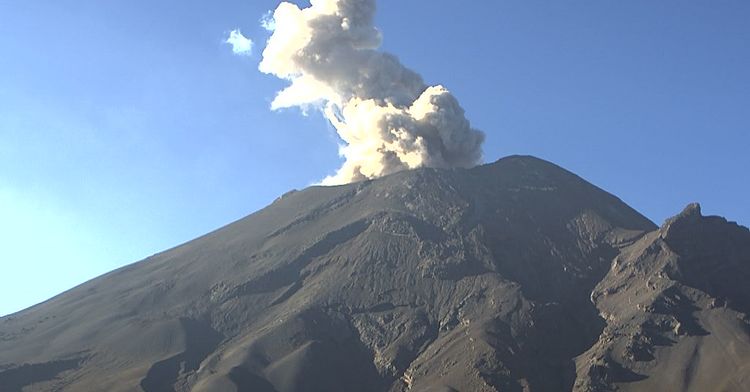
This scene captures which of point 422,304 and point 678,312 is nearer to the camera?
point 678,312

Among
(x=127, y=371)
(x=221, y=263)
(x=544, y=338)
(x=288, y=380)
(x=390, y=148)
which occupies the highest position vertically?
(x=390, y=148)

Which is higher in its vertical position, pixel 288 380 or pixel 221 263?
pixel 221 263

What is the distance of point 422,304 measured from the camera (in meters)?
154

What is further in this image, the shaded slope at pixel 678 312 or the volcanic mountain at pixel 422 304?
the volcanic mountain at pixel 422 304

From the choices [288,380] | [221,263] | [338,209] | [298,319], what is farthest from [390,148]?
[288,380]

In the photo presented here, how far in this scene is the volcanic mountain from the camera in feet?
440

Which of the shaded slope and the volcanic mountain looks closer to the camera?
the shaded slope

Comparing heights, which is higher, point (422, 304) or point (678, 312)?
point (422, 304)

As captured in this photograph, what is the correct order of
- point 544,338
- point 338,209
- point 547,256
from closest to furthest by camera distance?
point 544,338 < point 547,256 < point 338,209

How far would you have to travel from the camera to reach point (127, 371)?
135750 millimetres

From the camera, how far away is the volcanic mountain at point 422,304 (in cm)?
13400

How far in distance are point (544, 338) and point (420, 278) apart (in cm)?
2520

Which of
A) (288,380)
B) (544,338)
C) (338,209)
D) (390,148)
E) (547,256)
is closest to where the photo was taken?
(288,380)

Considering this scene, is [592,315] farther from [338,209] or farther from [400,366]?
[338,209]
